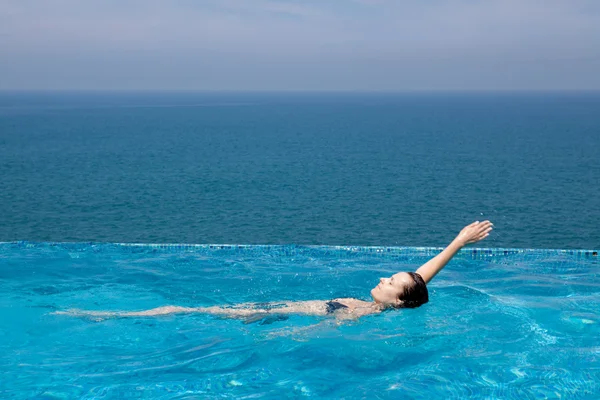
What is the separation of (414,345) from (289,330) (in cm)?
142

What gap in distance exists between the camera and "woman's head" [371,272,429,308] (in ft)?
22.4

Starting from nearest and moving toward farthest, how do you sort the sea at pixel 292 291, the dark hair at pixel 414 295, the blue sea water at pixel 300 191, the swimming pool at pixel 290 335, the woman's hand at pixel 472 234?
the swimming pool at pixel 290 335, the sea at pixel 292 291, the woman's hand at pixel 472 234, the dark hair at pixel 414 295, the blue sea water at pixel 300 191

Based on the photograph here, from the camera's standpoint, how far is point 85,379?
6508 mm

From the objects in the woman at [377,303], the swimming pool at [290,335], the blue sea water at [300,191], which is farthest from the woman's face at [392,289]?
the blue sea water at [300,191]

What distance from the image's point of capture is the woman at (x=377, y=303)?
674 cm

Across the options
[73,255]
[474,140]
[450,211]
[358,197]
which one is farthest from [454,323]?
[474,140]

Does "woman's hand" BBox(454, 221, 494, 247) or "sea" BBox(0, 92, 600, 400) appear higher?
"woman's hand" BBox(454, 221, 494, 247)

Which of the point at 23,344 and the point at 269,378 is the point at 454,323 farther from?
the point at 23,344

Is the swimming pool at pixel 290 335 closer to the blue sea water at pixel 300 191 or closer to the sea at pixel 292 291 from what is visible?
the sea at pixel 292 291

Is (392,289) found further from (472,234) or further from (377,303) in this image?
(472,234)

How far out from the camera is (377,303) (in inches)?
282

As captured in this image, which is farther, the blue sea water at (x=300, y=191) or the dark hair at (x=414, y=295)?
the blue sea water at (x=300, y=191)

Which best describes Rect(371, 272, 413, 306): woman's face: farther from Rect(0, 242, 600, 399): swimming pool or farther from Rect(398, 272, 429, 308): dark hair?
Rect(0, 242, 600, 399): swimming pool

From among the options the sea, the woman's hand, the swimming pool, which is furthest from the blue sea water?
the woman's hand
